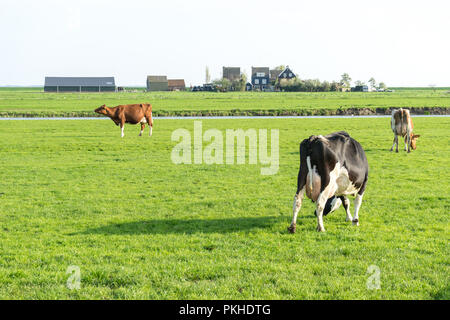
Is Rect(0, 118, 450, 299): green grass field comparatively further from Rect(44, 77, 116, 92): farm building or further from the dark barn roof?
the dark barn roof

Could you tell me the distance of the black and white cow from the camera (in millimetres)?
9312

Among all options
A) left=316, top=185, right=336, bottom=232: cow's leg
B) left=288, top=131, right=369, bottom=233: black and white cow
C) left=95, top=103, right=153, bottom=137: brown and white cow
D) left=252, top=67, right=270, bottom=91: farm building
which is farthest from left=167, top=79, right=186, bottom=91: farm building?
left=316, top=185, right=336, bottom=232: cow's leg

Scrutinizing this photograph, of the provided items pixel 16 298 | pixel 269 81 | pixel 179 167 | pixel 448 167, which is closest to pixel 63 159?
pixel 179 167

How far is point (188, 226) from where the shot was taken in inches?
411

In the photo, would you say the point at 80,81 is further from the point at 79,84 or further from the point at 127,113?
the point at 127,113

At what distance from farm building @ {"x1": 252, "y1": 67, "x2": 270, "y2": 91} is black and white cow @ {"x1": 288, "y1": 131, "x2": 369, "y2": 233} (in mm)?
141741

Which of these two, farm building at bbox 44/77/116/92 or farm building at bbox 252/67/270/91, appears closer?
farm building at bbox 44/77/116/92

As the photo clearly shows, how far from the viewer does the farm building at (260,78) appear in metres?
151

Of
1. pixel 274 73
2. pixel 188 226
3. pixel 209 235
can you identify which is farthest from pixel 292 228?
pixel 274 73

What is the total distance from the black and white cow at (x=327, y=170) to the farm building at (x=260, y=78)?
142 m

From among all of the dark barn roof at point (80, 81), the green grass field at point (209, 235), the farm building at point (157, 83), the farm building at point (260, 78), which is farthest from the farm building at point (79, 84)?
the green grass field at point (209, 235)

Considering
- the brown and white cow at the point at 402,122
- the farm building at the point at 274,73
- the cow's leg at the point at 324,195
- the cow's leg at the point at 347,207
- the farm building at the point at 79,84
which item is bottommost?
the cow's leg at the point at 347,207

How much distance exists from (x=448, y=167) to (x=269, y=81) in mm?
135592

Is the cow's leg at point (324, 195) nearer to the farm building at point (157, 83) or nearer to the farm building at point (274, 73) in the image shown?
the farm building at point (274, 73)
